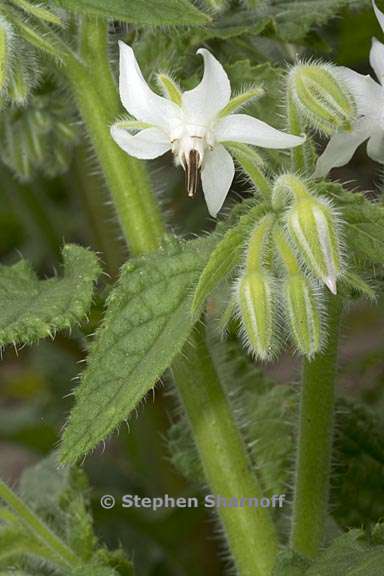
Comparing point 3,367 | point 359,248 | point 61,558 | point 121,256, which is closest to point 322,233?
point 359,248

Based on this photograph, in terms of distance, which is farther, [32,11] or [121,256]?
[121,256]

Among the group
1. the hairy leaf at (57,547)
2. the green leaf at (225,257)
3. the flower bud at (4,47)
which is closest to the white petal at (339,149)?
the green leaf at (225,257)

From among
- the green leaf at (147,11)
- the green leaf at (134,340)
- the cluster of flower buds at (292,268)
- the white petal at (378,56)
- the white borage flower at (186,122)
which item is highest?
the green leaf at (147,11)

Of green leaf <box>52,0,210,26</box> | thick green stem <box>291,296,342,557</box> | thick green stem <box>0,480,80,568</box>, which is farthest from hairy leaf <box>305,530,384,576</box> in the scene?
green leaf <box>52,0,210,26</box>

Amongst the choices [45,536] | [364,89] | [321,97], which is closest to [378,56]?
[364,89]

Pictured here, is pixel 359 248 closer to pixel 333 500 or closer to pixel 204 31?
pixel 204 31

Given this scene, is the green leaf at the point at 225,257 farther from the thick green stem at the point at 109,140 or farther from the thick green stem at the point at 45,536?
the thick green stem at the point at 45,536

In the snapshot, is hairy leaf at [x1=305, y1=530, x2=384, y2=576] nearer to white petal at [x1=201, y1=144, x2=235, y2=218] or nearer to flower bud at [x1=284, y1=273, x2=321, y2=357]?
flower bud at [x1=284, y1=273, x2=321, y2=357]
